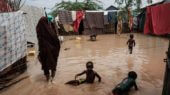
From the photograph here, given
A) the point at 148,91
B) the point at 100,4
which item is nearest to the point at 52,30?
the point at 148,91

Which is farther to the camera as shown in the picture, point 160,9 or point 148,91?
point 160,9

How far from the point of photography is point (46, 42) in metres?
6.47

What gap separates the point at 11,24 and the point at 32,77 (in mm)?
1596

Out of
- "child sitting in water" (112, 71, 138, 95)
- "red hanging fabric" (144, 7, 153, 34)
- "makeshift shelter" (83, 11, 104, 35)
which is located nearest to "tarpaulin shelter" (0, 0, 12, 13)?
"child sitting in water" (112, 71, 138, 95)

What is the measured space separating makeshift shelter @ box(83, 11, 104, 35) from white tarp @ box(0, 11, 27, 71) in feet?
43.4

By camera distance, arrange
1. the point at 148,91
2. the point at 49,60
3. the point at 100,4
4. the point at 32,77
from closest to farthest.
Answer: the point at 148,91, the point at 49,60, the point at 32,77, the point at 100,4

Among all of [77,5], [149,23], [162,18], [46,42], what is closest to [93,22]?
[77,5]

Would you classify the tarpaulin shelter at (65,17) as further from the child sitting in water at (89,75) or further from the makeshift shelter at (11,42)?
the child sitting in water at (89,75)

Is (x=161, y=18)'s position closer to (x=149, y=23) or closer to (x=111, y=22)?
(x=149, y=23)

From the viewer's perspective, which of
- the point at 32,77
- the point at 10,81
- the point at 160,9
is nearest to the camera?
the point at 10,81

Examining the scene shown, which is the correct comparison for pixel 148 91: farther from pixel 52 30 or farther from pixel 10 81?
pixel 10 81

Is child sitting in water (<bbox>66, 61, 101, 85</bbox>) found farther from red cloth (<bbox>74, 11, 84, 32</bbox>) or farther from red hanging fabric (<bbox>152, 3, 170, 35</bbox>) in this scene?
red cloth (<bbox>74, 11, 84, 32</bbox>)

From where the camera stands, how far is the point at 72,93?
5.81 m

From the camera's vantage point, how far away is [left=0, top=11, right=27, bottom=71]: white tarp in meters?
6.54
